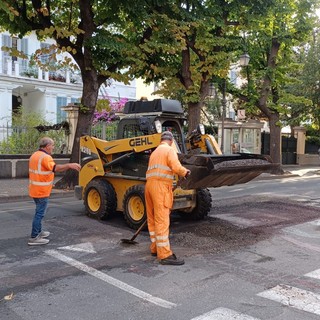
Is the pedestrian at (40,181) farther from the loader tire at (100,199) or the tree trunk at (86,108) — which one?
the tree trunk at (86,108)

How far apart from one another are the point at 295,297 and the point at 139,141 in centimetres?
428

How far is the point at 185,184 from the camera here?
722 centimetres

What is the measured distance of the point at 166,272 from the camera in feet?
17.9

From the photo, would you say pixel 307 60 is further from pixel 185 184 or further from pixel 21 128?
pixel 185 184

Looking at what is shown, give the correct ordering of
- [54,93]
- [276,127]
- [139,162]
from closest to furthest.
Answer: [139,162] < [276,127] < [54,93]

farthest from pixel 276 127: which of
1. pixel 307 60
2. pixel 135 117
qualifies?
pixel 135 117

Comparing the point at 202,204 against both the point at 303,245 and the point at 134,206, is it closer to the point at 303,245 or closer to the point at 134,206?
the point at 134,206

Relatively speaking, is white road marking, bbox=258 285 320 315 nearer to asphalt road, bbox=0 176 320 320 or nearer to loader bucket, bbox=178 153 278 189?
asphalt road, bbox=0 176 320 320

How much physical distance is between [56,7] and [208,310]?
1307 centimetres

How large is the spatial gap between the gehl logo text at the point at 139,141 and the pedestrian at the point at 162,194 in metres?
1.78

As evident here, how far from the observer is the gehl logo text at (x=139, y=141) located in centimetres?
787

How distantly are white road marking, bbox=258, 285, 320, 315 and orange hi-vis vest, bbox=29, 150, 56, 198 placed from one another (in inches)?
146

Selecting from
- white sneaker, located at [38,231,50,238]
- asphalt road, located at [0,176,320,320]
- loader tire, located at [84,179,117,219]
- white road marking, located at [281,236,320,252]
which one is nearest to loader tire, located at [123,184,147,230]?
asphalt road, located at [0,176,320,320]

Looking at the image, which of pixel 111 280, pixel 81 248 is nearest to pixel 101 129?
pixel 81 248
